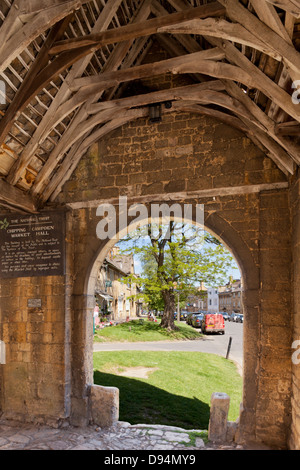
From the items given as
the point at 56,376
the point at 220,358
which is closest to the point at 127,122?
the point at 56,376

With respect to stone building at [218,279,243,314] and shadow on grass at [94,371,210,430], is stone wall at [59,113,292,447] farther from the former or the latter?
stone building at [218,279,243,314]

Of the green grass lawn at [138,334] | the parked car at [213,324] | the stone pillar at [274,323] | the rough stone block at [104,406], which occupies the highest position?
the stone pillar at [274,323]

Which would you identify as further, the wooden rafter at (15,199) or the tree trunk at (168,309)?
the tree trunk at (168,309)

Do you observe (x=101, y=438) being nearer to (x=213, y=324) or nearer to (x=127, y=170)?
(x=127, y=170)

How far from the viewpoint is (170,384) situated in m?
7.06

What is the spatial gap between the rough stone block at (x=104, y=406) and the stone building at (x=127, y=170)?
69mm

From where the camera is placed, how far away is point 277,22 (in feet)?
7.95

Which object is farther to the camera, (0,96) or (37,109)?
(37,109)

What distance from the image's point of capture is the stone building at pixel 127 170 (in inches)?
128

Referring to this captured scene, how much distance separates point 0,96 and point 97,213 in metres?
2.08

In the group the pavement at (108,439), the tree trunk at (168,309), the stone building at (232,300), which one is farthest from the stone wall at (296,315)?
the stone building at (232,300)

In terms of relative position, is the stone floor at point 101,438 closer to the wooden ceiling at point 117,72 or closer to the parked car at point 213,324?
the wooden ceiling at point 117,72

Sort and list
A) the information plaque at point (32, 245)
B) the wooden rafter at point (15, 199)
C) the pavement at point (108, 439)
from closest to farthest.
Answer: the pavement at point (108, 439) → the wooden rafter at point (15, 199) → the information plaque at point (32, 245)
